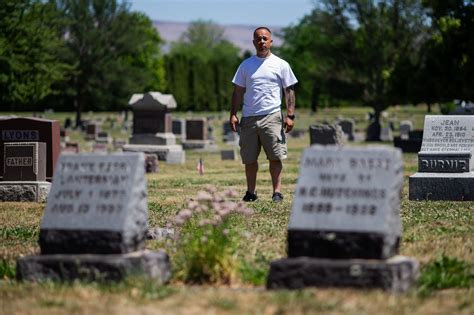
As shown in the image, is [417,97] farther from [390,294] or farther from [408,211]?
[390,294]

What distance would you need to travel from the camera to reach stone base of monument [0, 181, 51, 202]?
57.8 ft

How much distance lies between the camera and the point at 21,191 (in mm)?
17656

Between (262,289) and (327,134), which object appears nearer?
(262,289)

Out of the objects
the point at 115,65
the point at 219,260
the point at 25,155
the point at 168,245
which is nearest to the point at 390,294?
the point at 219,260

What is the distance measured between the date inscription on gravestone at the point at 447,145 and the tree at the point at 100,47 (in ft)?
181

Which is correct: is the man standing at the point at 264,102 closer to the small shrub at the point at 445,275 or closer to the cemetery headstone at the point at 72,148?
the small shrub at the point at 445,275

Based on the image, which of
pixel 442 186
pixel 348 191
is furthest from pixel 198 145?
pixel 348 191

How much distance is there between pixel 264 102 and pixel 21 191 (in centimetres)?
546

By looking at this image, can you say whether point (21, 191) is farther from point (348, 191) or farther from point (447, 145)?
point (348, 191)

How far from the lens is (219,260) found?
880 centimetres

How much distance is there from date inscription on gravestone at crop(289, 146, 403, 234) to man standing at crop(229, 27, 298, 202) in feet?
18.9

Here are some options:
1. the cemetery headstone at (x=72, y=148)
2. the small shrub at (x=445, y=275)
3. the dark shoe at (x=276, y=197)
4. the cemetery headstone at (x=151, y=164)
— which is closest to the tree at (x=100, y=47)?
the cemetery headstone at (x=72, y=148)

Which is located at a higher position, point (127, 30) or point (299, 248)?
point (127, 30)

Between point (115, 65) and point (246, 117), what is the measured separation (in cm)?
6390
